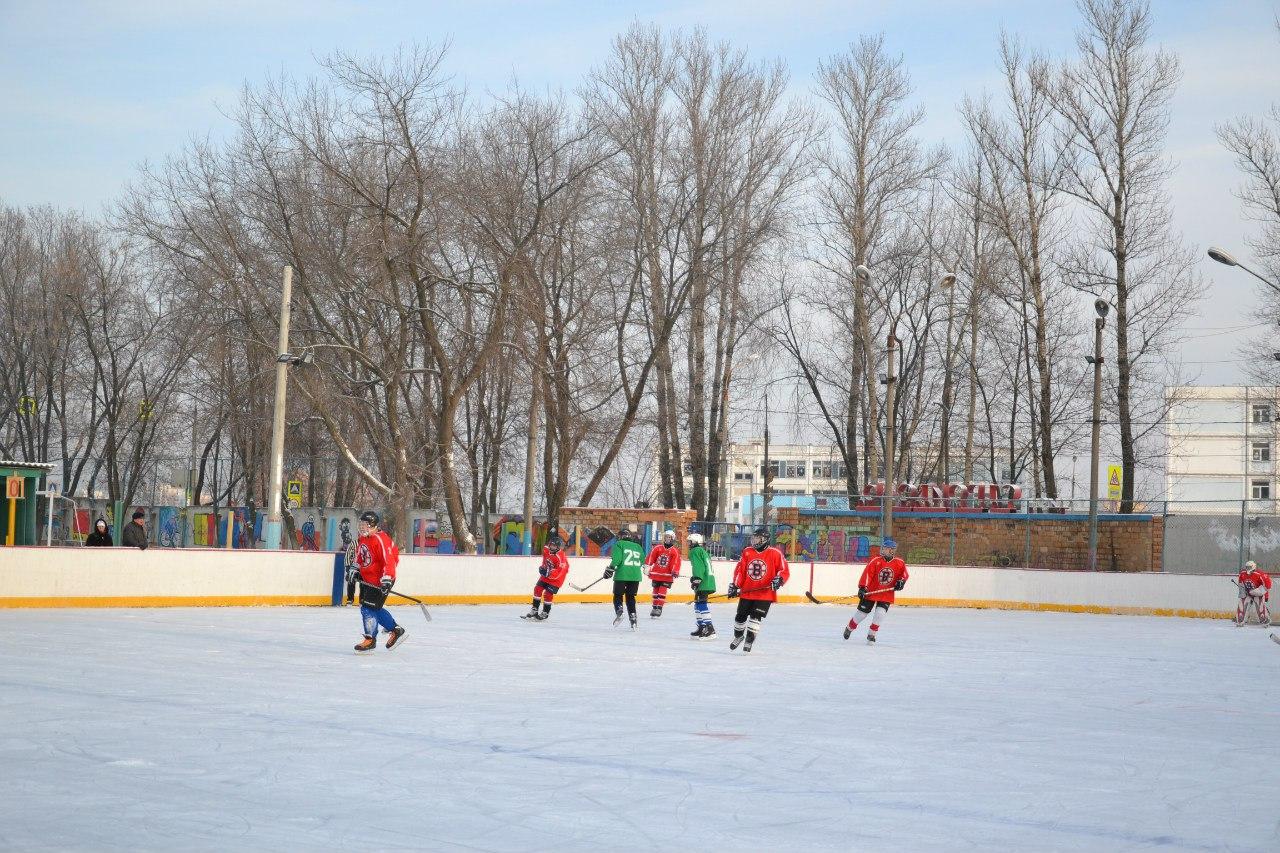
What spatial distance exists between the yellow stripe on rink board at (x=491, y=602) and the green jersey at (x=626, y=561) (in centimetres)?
527

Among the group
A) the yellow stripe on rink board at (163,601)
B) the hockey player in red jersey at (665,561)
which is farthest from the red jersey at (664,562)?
the yellow stripe on rink board at (163,601)

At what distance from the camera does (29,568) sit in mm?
21156

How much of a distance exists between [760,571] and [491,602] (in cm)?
1088

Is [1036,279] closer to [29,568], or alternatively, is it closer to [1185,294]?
[1185,294]

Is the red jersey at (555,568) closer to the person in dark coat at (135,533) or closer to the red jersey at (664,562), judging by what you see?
the red jersey at (664,562)

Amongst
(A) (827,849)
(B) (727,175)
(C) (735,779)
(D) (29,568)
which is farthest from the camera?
(B) (727,175)

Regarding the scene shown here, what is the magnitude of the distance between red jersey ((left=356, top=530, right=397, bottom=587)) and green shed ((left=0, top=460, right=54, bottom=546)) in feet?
60.2

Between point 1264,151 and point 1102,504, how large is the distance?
10.5 meters

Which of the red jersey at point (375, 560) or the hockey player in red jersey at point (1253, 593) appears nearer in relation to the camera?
the red jersey at point (375, 560)

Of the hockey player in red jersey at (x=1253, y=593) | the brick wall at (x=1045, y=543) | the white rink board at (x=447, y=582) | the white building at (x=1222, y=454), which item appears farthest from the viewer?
the white building at (x=1222, y=454)

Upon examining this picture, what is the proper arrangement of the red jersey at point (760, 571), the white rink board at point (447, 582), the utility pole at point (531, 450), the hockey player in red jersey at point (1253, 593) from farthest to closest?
the utility pole at point (531, 450) → the hockey player in red jersey at point (1253, 593) → the white rink board at point (447, 582) → the red jersey at point (760, 571)

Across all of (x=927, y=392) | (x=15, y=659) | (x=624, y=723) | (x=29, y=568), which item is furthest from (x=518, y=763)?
(x=927, y=392)

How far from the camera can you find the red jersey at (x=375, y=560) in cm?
1552

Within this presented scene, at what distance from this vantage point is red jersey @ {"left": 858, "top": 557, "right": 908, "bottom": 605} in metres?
19.9
